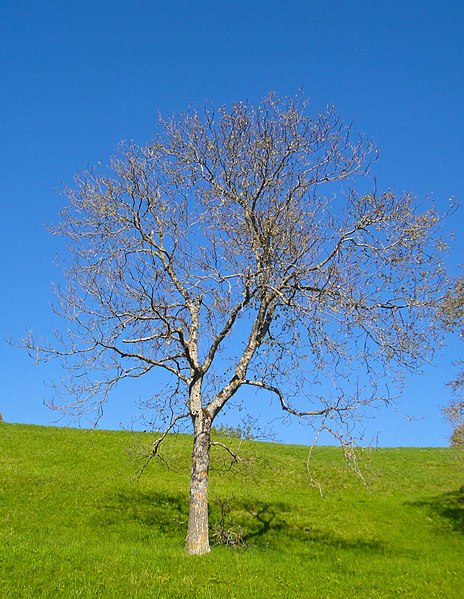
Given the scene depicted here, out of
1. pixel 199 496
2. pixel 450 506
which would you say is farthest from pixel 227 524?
pixel 450 506

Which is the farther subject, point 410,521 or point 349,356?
point 410,521

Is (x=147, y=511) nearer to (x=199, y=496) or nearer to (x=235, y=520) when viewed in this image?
(x=235, y=520)

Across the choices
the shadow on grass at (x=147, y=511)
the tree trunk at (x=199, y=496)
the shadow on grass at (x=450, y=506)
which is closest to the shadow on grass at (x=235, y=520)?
the shadow on grass at (x=147, y=511)

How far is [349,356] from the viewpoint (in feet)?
60.7

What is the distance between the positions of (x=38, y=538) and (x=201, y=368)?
7.55 m

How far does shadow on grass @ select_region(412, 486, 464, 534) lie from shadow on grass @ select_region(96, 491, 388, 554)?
737 cm

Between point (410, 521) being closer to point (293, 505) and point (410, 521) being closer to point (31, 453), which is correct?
point (293, 505)

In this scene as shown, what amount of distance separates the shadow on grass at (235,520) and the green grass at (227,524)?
3.4 inches

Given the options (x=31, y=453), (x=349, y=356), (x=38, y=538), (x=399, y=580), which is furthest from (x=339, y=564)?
(x=31, y=453)

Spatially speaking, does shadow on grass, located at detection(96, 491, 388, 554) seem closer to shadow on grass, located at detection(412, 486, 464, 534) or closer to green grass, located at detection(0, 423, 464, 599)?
green grass, located at detection(0, 423, 464, 599)

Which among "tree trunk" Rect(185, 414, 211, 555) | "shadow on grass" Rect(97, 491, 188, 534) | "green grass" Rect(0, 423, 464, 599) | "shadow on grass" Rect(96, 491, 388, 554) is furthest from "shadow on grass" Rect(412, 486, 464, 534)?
"tree trunk" Rect(185, 414, 211, 555)

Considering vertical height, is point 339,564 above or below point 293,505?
below

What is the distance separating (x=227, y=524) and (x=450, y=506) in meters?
15.9

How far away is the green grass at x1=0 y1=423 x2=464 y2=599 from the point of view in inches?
554
